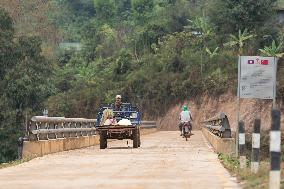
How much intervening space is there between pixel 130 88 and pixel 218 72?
34.5 ft

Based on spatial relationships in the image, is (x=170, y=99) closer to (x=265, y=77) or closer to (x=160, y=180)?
(x=265, y=77)

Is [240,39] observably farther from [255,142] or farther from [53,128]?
[255,142]

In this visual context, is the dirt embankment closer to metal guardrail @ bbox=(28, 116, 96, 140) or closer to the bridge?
metal guardrail @ bbox=(28, 116, 96, 140)

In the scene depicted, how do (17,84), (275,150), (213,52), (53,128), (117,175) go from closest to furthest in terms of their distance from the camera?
(275,150) → (117,175) → (53,128) → (17,84) → (213,52)

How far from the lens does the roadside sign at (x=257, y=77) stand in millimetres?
17391

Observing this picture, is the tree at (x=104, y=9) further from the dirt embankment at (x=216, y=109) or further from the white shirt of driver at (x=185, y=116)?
the white shirt of driver at (x=185, y=116)

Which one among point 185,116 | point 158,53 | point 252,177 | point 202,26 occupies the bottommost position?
point 252,177

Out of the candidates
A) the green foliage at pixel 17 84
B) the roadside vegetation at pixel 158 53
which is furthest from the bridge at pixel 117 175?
the roadside vegetation at pixel 158 53

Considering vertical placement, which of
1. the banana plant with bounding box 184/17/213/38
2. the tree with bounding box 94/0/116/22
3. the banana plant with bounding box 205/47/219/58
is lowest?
the banana plant with bounding box 205/47/219/58

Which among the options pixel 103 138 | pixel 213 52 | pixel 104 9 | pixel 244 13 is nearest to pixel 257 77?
pixel 103 138

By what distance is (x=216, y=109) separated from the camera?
76562 millimetres

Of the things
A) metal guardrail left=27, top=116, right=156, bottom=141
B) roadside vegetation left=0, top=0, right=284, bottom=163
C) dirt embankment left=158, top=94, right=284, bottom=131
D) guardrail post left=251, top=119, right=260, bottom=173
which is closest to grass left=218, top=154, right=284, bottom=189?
guardrail post left=251, top=119, right=260, bottom=173

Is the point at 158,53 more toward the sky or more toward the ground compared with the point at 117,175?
more toward the sky

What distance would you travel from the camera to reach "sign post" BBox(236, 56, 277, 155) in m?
17.4
